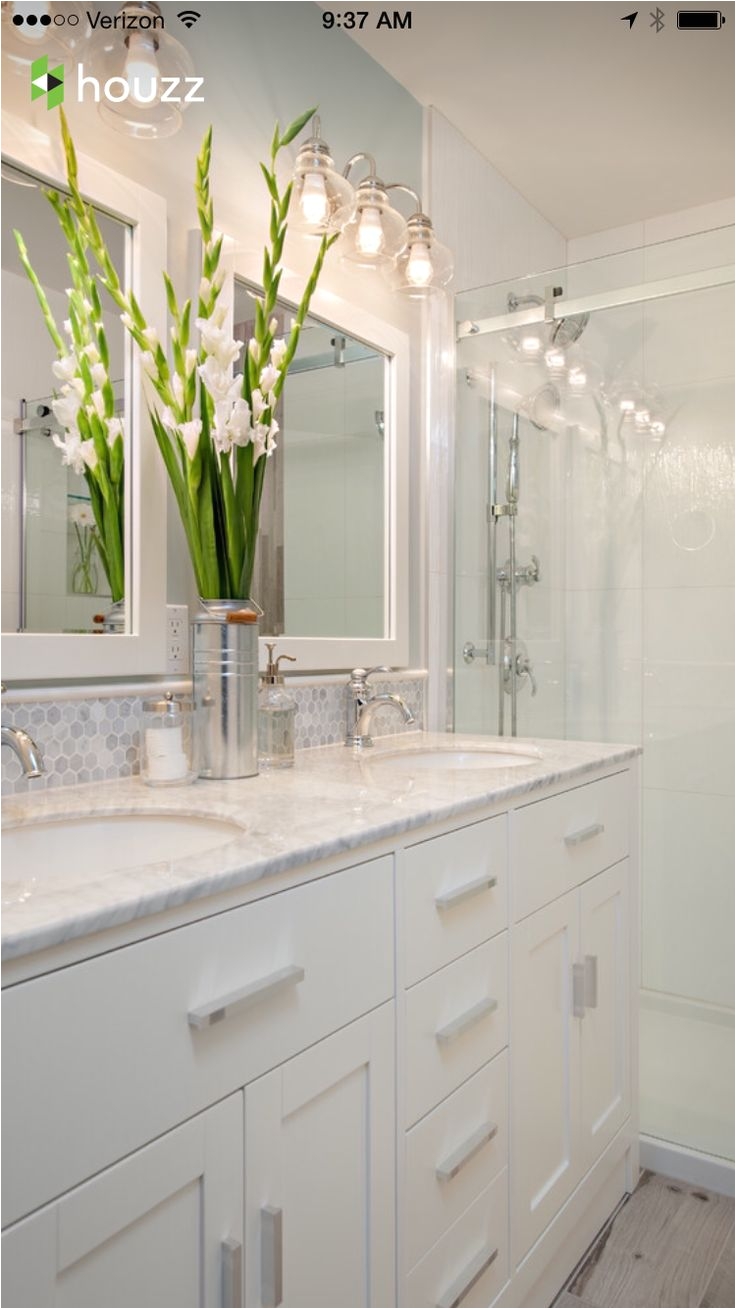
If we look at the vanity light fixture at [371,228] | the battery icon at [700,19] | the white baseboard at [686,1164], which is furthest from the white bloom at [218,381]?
the white baseboard at [686,1164]

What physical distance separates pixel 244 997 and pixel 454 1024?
466 mm

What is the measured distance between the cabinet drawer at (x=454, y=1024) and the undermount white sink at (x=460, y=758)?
1.83 ft

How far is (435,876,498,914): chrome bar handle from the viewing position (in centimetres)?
115

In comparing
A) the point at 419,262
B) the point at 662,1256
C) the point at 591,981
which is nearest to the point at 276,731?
the point at 591,981

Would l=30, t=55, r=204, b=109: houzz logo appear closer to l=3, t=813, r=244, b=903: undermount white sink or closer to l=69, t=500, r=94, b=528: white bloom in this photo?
l=69, t=500, r=94, b=528: white bloom

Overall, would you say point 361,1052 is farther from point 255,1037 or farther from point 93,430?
point 93,430

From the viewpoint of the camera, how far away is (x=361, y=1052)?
989 millimetres

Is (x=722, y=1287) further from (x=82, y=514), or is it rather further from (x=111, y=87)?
(x=111, y=87)

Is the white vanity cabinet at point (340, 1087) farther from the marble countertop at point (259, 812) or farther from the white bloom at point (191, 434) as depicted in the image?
the white bloom at point (191, 434)

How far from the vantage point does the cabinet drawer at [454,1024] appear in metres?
Result: 1.10

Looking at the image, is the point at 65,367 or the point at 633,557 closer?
the point at 65,367

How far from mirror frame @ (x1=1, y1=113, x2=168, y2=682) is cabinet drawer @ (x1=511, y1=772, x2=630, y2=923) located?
658 mm

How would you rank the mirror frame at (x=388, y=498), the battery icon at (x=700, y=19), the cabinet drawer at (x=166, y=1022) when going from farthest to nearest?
the battery icon at (x=700, y=19), the mirror frame at (x=388, y=498), the cabinet drawer at (x=166, y=1022)

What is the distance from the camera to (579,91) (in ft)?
7.16
